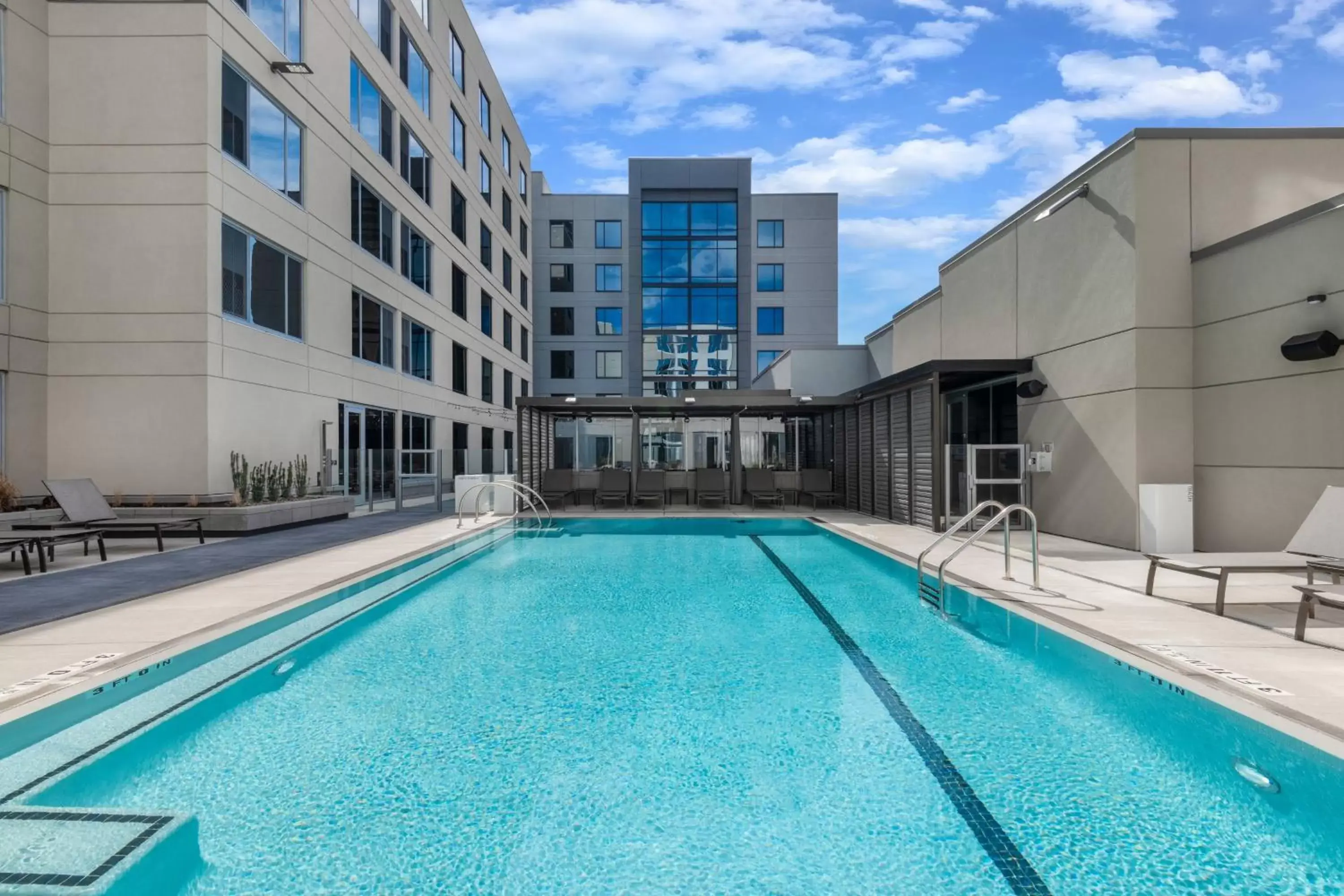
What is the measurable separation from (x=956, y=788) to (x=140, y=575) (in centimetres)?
838

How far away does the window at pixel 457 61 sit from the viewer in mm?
23266

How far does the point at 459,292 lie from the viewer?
24.5 metres

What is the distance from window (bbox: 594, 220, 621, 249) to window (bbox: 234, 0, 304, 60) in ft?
72.3

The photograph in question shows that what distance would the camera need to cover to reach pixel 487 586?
323 inches

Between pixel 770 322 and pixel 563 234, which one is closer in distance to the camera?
pixel 770 322

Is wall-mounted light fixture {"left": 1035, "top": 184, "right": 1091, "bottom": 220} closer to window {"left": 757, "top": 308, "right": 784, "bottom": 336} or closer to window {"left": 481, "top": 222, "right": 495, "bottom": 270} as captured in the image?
window {"left": 481, "top": 222, "right": 495, "bottom": 270}

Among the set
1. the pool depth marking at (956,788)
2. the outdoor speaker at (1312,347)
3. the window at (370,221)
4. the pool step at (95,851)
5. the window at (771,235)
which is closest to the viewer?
the pool step at (95,851)

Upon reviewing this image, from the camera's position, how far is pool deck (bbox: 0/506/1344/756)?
4.04 m

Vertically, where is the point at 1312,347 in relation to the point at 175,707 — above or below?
above

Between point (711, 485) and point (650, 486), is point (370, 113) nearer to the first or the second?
point (650, 486)

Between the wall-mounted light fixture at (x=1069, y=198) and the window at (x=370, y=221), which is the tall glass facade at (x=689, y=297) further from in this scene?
the wall-mounted light fixture at (x=1069, y=198)

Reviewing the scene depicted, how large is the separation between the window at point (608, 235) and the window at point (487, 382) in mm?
10471

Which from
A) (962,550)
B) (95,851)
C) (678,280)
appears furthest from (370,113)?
(95,851)

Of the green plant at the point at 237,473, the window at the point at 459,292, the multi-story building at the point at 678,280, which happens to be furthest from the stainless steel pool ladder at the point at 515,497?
the multi-story building at the point at 678,280
